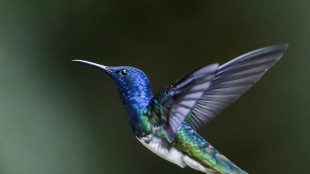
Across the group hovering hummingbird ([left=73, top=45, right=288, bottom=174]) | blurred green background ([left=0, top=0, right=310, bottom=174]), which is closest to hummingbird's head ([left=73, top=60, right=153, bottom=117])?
hovering hummingbird ([left=73, top=45, right=288, bottom=174])

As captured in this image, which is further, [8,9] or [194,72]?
[8,9]

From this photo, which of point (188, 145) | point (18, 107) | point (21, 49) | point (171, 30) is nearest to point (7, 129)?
point (18, 107)

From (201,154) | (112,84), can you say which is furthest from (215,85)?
(112,84)

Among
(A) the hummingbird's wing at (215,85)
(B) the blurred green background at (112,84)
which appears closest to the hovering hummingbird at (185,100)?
(A) the hummingbird's wing at (215,85)

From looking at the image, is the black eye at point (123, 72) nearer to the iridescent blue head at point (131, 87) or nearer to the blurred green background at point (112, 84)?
the iridescent blue head at point (131, 87)

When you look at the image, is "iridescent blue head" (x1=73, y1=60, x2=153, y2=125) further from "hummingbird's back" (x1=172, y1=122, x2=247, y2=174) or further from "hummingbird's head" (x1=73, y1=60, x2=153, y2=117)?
"hummingbird's back" (x1=172, y1=122, x2=247, y2=174)

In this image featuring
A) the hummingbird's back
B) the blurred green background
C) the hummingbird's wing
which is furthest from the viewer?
the blurred green background

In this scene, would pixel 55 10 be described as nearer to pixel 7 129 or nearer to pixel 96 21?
pixel 96 21

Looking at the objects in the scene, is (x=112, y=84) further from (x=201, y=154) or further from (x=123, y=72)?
(x=123, y=72)
